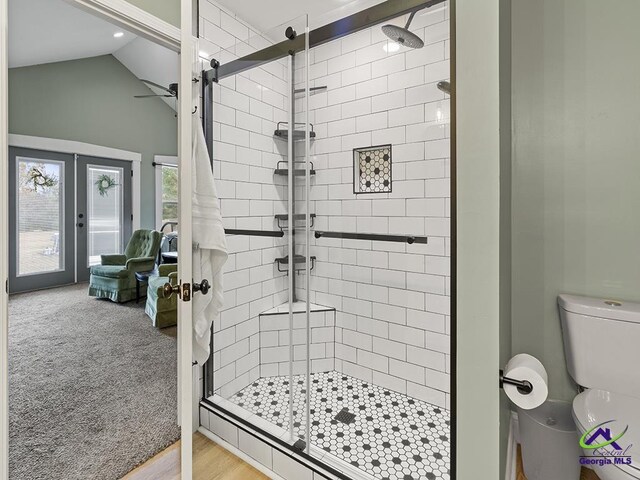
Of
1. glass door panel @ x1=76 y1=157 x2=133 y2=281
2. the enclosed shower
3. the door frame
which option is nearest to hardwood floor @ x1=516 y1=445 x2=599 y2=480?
the enclosed shower

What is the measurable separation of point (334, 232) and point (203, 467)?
1.58m

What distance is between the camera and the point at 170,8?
5.64 ft

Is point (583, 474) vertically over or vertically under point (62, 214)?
under

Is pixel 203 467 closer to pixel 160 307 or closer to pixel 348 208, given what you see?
pixel 348 208

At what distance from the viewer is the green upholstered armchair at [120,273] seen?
459 centimetres

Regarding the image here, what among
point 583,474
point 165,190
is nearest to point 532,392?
point 583,474

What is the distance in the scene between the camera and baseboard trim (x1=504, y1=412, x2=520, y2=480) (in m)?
1.19

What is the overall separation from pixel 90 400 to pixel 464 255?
2.77 metres

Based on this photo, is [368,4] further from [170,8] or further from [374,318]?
[374,318]

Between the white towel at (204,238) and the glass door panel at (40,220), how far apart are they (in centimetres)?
490

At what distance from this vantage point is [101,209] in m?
5.88

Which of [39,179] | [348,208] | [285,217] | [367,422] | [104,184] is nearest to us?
[367,422]

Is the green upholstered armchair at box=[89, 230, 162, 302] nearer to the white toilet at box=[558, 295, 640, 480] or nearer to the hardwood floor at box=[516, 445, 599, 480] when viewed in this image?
the hardwood floor at box=[516, 445, 599, 480]

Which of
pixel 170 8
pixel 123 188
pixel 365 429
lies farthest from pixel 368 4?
pixel 123 188
